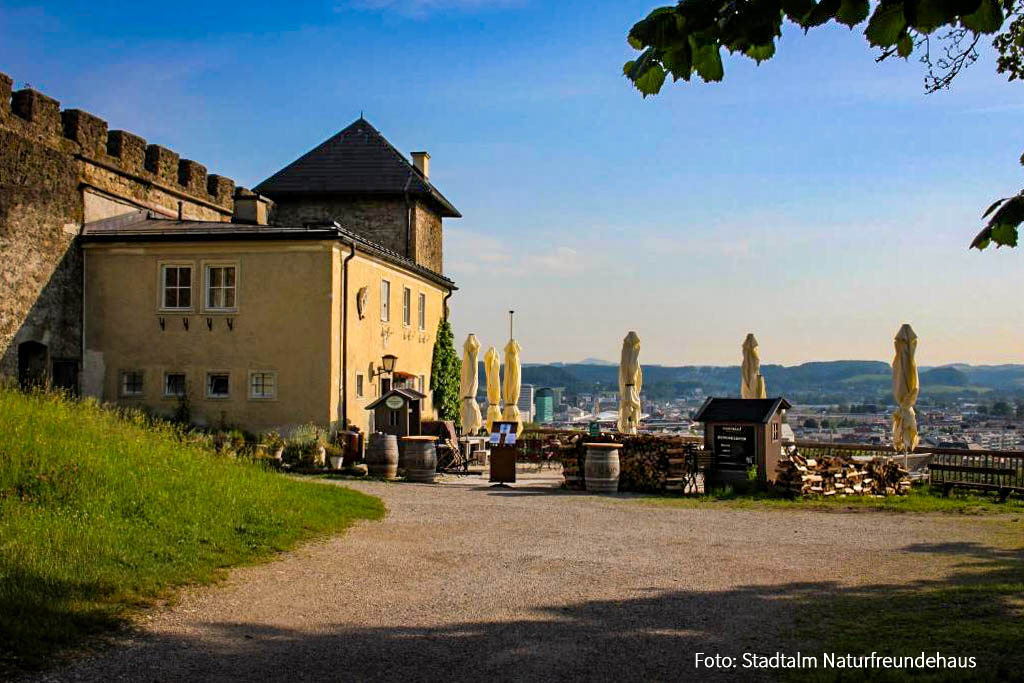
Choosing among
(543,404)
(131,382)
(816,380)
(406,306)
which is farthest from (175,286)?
(816,380)

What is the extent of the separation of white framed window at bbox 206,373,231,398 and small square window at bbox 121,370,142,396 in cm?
201

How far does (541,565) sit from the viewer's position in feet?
35.6

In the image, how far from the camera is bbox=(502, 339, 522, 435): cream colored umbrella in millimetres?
25859

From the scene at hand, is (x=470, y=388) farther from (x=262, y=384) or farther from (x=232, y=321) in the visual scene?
(x=232, y=321)

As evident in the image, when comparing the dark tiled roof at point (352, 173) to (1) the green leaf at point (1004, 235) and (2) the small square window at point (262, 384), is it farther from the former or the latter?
(1) the green leaf at point (1004, 235)

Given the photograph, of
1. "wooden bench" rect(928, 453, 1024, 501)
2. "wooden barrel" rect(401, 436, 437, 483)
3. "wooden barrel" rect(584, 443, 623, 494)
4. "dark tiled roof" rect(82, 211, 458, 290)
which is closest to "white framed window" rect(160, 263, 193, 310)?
"dark tiled roof" rect(82, 211, 458, 290)

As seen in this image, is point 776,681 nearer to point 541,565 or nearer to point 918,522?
point 541,565

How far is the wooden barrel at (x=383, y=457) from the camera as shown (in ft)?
67.4

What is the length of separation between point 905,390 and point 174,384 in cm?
1827

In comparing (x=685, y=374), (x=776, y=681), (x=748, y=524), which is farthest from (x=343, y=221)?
(x=685, y=374)

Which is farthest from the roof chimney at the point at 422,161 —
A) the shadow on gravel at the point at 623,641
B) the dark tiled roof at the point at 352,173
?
the shadow on gravel at the point at 623,641

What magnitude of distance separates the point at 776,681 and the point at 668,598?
106 inches

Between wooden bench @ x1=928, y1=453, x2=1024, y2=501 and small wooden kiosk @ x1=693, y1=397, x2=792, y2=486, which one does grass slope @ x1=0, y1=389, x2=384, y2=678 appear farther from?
wooden bench @ x1=928, y1=453, x2=1024, y2=501

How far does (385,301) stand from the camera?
28.1m
